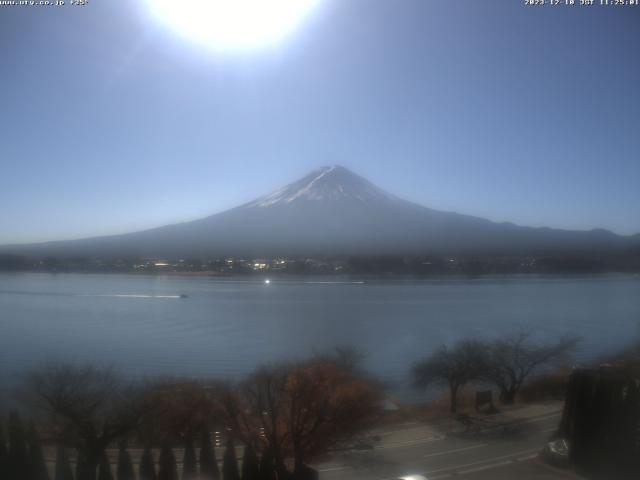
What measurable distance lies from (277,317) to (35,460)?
4.49 meters

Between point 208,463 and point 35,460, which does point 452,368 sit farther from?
point 35,460

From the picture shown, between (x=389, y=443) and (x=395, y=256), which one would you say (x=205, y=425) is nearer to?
(x=389, y=443)

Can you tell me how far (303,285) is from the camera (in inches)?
415

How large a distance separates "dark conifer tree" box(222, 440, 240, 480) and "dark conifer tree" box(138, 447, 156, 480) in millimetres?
354

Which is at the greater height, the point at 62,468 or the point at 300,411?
the point at 300,411

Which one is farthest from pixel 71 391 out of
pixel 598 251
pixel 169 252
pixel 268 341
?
pixel 169 252

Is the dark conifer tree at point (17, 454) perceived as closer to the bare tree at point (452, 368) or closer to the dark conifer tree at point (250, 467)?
the dark conifer tree at point (250, 467)

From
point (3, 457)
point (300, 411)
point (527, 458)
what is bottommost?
point (527, 458)

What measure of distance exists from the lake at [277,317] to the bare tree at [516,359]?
212 millimetres

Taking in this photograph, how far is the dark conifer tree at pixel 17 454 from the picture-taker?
9.45 feet

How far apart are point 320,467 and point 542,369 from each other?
101 inches

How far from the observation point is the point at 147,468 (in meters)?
2.87

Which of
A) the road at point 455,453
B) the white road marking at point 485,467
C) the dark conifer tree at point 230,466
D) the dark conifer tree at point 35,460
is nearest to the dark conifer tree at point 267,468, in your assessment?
the dark conifer tree at point 230,466

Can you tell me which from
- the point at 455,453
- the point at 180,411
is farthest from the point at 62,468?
the point at 455,453
